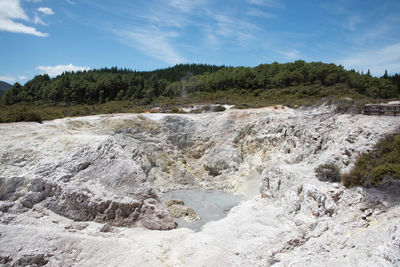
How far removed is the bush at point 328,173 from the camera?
36.2 feet

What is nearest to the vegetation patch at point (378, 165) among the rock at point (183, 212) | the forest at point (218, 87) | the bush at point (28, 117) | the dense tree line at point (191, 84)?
the rock at point (183, 212)

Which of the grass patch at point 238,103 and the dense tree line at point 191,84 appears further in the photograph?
the dense tree line at point 191,84

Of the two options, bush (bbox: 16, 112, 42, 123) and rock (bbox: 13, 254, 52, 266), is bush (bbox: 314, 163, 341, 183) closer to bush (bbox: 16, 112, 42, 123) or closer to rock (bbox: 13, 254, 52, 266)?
rock (bbox: 13, 254, 52, 266)

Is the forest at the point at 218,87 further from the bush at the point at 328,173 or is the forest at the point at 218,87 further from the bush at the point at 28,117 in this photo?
the bush at the point at 328,173

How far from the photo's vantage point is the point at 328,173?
11.4m

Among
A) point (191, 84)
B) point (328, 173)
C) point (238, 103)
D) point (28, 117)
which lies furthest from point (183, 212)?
point (191, 84)

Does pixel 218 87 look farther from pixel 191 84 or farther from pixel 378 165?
pixel 378 165

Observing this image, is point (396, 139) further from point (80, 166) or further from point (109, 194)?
point (80, 166)

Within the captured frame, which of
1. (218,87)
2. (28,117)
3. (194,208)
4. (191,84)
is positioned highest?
(191,84)

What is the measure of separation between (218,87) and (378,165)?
145 ft

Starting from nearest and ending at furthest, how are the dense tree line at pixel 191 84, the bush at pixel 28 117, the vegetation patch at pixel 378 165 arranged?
1. the vegetation patch at pixel 378 165
2. the bush at pixel 28 117
3. the dense tree line at pixel 191 84

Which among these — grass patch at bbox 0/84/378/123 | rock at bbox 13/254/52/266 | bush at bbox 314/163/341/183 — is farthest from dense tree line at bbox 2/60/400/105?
rock at bbox 13/254/52/266

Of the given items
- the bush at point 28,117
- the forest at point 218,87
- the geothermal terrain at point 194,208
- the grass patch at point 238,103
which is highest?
the forest at point 218,87

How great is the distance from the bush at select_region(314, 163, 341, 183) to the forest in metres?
26.7
